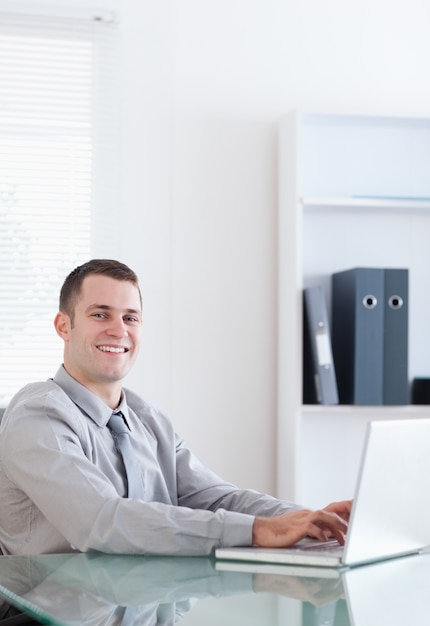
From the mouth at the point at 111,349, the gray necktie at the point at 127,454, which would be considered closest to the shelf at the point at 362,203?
the mouth at the point at 111,349

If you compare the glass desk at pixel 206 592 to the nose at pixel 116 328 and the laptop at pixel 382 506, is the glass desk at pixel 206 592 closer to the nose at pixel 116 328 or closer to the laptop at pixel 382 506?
the laptop at pixel 382 506

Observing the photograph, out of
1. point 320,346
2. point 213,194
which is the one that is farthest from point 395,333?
point 213,194

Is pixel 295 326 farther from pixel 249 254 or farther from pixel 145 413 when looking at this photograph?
pixel 145 413

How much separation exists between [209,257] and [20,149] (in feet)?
2.37

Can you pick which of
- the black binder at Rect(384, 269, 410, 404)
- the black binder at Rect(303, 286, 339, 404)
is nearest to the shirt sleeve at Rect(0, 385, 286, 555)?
the black binder at Rect(303, 286, 339, 404)

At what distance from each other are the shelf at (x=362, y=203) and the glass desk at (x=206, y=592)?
5.56 ft

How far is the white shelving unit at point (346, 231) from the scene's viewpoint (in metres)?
3.24

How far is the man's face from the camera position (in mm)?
2102

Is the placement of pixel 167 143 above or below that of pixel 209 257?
above

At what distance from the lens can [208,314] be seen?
331 centimetres

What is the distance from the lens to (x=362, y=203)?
10.5 feet

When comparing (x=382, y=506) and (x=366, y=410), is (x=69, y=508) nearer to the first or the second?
(x=382, y=506)

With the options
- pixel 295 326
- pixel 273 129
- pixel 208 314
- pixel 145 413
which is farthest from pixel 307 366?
pixel 145 413

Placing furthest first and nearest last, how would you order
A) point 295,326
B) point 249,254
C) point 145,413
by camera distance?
point 249,254 < point 295,326 < point 145,413
